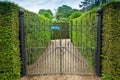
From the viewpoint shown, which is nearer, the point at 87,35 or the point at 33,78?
the point at 33,78

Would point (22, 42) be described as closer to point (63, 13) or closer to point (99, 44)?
point (99, 44)

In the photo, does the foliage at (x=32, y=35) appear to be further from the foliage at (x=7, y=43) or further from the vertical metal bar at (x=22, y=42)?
the foliage at (x=7, y=43)

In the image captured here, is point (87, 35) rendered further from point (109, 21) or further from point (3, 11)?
point (3, 11)

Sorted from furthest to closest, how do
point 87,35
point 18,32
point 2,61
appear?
A: 1. point 87,35
2. point 18,32
3. point 2,61

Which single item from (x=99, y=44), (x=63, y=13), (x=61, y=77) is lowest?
(x=61, y=77)

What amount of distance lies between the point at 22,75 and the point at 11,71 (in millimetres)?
1418

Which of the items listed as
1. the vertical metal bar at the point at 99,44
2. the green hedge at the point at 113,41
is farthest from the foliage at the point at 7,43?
the vertical metal bar at the point at 99,44

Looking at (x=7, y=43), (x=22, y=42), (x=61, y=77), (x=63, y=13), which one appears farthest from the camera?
(x=63, y=13)

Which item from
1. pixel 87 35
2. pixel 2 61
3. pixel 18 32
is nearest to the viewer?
pixel 2 61

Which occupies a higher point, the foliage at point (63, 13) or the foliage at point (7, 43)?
the foliage at point (63, 13)

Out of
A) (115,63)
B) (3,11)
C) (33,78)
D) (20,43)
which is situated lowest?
(33,78)

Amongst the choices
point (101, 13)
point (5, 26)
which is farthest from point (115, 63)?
point (5, 26)

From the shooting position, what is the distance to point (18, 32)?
24.8 feet

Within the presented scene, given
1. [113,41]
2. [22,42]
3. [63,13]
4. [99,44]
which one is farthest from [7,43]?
[63,13]
